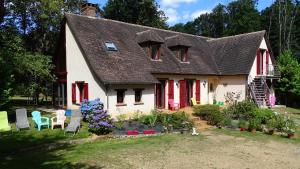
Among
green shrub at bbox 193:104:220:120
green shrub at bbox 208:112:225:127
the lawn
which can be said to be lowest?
the lawn

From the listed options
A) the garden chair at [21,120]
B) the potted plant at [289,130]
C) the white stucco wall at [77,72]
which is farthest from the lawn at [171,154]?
the white stucco wall at [77,72]

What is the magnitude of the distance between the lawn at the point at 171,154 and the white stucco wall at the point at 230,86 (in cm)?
1306

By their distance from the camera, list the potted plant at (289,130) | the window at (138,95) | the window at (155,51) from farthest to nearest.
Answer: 1. the window at (155,51)
2. the window at (138,95)
3. the potted plant at (289,130)

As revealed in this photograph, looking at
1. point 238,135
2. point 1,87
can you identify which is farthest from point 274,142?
point 1,87

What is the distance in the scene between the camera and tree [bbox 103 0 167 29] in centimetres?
4797

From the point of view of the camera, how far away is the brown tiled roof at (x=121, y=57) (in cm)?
1966

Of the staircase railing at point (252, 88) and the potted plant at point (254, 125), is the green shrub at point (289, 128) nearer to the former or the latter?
the potted plant at point (254, 125)

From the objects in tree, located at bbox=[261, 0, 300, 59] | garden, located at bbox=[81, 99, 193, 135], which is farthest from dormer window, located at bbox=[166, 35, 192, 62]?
tree, located at bbox=[261, 0, 300, 59]

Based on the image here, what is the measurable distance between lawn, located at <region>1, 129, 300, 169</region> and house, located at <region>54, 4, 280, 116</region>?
6133mm

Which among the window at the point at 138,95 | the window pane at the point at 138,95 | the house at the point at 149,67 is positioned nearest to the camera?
the house at the point at 149,67

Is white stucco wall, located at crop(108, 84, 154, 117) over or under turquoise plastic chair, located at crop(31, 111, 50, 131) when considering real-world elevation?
over

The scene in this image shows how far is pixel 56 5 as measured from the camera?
1036 inches

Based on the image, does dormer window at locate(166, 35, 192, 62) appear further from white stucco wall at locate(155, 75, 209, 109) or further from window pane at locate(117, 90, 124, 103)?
window pane at locate(117, 90, 124, 103)

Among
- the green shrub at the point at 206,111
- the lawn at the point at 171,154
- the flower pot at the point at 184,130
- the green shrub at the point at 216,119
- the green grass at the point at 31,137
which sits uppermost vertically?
the green shrub at the point at 206,111
